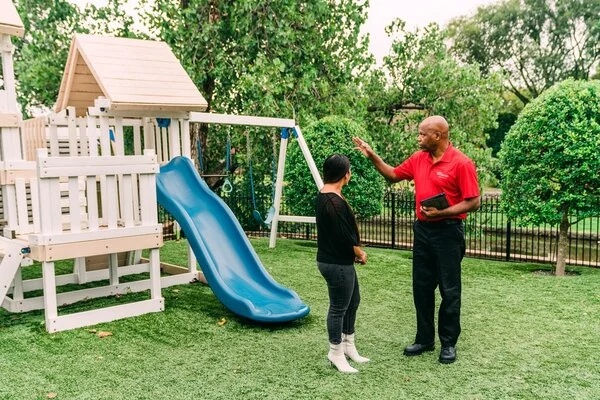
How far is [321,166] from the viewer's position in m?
11.0

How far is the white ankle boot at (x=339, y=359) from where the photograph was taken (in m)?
4.19

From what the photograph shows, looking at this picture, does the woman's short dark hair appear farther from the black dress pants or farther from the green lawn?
the green lawn

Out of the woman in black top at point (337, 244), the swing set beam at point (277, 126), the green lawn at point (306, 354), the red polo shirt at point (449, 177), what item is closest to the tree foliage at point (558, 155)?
the green lawn at point (306, 354)

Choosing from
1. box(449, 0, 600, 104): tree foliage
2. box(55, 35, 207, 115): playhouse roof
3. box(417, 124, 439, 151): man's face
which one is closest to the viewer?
box(417, 124, 439, 151): man's face

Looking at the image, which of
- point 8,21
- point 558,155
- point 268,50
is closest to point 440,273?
point 558,155

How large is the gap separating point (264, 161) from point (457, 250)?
31.6 feet

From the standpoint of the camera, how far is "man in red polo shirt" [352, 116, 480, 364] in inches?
163

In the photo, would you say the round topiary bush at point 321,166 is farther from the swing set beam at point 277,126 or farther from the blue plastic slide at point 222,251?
the blue plastic slide at point 222,251

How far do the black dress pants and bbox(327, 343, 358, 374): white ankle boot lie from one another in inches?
30.8

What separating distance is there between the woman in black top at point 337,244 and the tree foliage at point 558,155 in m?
4.80

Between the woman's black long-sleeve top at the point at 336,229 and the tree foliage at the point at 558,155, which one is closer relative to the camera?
the woman's black long-sleeve top at the point at 336,229

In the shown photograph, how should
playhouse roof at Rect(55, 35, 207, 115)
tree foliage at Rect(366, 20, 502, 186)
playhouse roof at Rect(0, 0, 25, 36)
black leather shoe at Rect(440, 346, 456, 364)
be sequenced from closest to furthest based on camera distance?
black leather shoe at Rect(440, 346, 456, 364)
playhouse roof at Rect(0, 0, 25, 36)
playhouse roof at Rect(55, 35, 207, 115)
tree foliage at Rect(366, 20, 502, 186)

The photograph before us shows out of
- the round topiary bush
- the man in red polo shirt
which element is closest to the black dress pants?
the man in red polo shirt

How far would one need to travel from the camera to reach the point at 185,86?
717 cm
